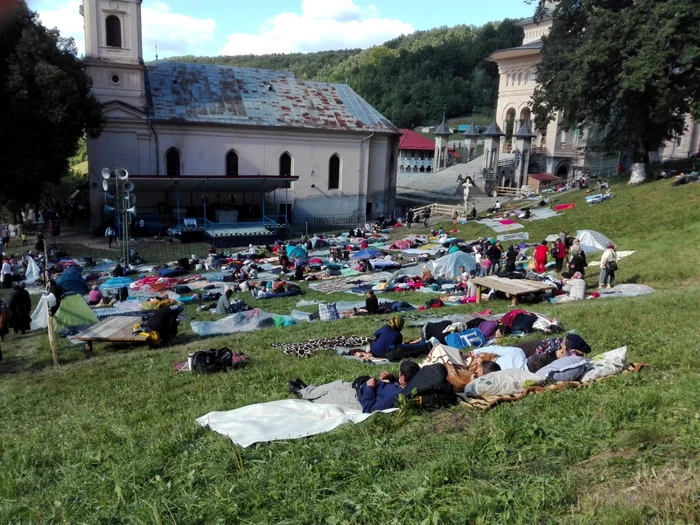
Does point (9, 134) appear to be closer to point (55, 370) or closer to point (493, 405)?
point (55, 370)

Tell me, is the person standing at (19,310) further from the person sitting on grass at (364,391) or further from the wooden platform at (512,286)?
the wooden platform at (512,286)

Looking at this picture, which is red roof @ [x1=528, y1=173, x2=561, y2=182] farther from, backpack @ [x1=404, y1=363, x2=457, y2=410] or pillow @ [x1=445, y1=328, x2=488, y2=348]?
backpack @ [x1=404, y1=363, x2=457, y2=410]

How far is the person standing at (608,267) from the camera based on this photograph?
15.2 m

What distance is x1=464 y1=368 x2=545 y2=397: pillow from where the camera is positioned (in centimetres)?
663

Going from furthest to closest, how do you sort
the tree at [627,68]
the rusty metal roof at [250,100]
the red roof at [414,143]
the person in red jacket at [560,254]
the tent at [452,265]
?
the red roof at [414,143] → the rusty metal roof at [250,100] → the tree at [627,68] → the tent at [452,265] → the person in red jacket at [560,254]

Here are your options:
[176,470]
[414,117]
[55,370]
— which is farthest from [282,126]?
[414,117]

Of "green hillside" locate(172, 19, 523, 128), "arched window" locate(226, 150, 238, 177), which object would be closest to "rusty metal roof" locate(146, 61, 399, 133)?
"arched window" locate(226, 150, 238, 177)

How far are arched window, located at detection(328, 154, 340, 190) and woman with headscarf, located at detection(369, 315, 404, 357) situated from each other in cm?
3099

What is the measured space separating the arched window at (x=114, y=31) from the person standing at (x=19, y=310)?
24.7 meters

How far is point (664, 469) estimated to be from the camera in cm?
450

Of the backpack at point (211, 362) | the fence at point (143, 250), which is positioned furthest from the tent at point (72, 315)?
the fence at point (143, 250)

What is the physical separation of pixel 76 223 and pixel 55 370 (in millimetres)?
28260

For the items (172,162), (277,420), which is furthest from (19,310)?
(172,162)

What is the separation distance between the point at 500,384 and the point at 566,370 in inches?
37.6
